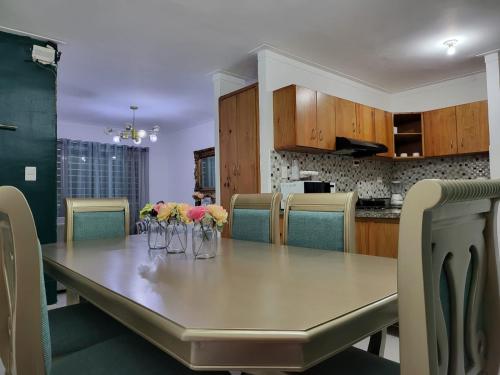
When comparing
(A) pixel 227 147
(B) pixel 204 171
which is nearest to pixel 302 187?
(A) pixel 227 147

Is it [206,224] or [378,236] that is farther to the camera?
[378,236]

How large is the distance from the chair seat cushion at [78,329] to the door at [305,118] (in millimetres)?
2265

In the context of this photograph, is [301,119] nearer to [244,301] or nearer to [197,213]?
[197,213]

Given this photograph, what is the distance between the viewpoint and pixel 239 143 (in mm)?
3590

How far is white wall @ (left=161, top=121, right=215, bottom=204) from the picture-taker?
6691mm

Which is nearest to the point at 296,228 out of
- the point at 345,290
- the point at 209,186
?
the point at 345,290

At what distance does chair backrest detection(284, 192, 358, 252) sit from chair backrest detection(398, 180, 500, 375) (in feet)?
3.00

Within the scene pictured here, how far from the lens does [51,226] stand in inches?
124

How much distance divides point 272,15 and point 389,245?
2044mm

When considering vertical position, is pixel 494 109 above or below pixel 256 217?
above

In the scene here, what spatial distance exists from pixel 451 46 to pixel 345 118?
1.18m

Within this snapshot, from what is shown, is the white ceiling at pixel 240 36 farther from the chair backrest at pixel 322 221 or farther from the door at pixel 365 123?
the chair backrest at pixel 322 221

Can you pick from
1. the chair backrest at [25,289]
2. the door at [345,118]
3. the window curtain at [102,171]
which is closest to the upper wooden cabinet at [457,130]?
the door at [345,118]

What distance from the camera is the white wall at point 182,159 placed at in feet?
22.0
